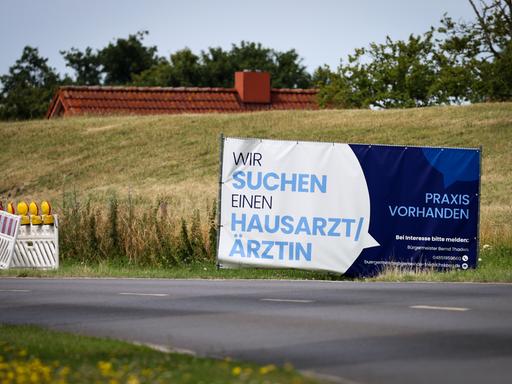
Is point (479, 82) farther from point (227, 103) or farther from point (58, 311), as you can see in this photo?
point (58, 311)

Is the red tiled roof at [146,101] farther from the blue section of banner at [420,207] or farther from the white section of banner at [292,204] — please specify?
the blue section of banner at [420,207]

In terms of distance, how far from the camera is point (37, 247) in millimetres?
26469

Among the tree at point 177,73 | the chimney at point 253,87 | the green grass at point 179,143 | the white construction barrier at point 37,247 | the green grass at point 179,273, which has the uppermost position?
the tree at point 177,73

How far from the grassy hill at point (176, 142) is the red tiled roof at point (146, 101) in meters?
3.38

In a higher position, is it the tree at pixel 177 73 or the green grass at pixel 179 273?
the tree at pixel 177 73

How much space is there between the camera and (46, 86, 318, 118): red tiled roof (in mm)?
74312

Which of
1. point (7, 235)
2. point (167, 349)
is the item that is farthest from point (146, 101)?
point (167, 349)

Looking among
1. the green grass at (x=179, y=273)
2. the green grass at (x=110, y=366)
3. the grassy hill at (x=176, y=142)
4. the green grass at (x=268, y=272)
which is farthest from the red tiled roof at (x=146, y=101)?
the green grass at (x=110, y=366)

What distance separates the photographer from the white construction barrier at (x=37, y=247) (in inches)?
1035

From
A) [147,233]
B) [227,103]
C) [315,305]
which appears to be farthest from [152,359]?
[227,103]

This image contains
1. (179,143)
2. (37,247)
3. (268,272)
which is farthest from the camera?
(179,143)

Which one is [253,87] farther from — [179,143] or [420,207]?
[420,207]

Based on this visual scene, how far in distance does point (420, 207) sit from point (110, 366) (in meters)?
13.4

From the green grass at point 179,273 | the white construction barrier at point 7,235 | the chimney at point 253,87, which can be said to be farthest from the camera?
the chimney at point 253,87
